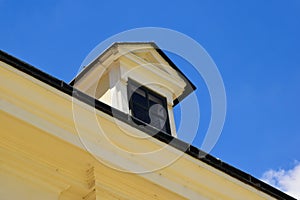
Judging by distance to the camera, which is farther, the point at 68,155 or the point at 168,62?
the point at 168,62

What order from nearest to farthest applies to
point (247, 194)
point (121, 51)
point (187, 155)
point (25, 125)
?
point (25, 125), point (187, 155), point (247, 194), point (121, 51)

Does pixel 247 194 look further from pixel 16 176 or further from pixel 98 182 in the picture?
pixel 16 176

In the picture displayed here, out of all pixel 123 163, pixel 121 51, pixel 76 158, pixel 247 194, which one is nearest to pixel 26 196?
pixel 76 158

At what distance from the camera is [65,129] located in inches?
223

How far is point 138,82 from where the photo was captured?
8.05 metres

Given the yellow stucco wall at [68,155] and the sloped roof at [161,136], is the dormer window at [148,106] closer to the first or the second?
the sloped roof at [161,136]

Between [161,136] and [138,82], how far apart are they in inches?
77.1

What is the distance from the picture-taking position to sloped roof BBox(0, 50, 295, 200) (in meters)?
5.55

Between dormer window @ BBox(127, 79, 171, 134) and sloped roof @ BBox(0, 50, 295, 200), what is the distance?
134 centimetres

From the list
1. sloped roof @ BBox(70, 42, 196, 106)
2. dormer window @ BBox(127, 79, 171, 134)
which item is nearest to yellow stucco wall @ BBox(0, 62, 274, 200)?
dormer window @ BBox(127, 79, 171, 134)

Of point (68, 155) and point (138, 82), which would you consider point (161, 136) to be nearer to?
point (68, 155)

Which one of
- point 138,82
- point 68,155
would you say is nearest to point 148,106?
point 138,82

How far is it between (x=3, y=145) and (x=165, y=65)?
3557mm

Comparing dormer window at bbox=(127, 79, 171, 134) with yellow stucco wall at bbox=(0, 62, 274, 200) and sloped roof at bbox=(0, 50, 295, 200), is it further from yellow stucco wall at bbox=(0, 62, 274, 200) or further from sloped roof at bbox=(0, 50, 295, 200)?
yellow stucco wall at bbox=(0, 62, 274, 200)
